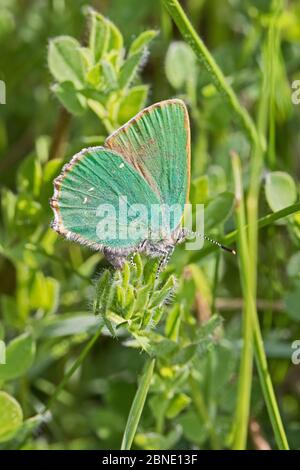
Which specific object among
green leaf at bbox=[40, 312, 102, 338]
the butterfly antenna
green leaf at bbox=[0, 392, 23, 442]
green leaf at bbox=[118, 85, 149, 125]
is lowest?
green leaf at bbox=[0, 392, 23, 442]

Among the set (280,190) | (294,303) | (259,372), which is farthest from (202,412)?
(280,190)

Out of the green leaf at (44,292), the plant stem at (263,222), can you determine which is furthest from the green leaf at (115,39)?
the green leaf at (44,292)

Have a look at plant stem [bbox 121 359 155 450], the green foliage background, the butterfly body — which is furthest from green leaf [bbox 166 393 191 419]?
the butterfly body

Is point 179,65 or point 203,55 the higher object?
point 179,65

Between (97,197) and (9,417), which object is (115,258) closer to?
(97,197)

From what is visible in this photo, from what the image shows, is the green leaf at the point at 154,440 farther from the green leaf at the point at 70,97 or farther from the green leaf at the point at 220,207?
the green leaf at the point at 70,97

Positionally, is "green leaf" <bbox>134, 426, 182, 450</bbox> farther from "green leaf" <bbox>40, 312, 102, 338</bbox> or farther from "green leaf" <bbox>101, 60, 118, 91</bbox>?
"green leaf" <bbox>101, 60, 118, 91</bbox>
